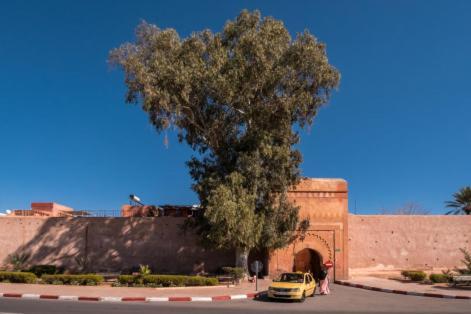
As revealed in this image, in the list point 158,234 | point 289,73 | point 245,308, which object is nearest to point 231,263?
point 158,234

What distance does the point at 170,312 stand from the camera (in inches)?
627

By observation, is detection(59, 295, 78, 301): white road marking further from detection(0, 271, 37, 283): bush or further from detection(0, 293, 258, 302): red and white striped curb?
detection(0, 271, 37, 283): bush

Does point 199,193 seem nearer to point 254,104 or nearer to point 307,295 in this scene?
point 254,104

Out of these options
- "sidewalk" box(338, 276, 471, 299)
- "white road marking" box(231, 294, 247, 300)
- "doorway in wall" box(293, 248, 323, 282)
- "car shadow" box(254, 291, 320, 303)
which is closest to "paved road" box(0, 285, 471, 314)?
"car shadow" box(254, 291, 320, 303)

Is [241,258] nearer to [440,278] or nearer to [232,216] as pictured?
[232,216]

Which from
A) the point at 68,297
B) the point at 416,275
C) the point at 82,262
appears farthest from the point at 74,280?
the point at 416,275

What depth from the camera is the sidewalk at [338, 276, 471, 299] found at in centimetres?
2311

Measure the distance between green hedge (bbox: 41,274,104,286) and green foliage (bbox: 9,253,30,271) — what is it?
7.19 metres

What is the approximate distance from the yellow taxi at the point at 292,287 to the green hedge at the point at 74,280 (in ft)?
31.4

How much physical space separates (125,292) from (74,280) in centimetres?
479

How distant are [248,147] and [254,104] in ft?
7.91

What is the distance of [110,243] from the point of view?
32750mm

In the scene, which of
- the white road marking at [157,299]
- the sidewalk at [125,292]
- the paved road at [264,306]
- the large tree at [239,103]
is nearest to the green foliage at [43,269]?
the sidewalk at [125,292]

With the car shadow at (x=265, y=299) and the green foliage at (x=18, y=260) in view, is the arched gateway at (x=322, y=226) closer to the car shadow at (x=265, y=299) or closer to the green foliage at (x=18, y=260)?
the car shadow at (x=265, y=299)
